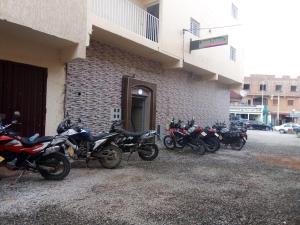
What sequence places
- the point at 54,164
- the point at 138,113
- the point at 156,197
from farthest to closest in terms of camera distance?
the point at 138,113, the point at 54,164, the point at 156,197

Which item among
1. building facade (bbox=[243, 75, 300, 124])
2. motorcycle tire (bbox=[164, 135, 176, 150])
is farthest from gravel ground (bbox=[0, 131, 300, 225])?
building facade (bbox=[243, 75, 300, 124])

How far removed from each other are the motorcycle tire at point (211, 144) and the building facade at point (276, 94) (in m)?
42.2

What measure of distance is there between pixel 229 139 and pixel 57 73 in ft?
24.8

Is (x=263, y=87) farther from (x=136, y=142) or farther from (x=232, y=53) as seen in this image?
(x=136, y=142)

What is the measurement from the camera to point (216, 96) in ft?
63.1

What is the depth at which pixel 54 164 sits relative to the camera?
20.9 feet

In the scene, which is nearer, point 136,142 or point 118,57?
point 136,142

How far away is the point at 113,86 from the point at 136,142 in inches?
121

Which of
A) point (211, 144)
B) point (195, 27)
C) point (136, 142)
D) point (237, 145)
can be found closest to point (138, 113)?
point (211, 144)

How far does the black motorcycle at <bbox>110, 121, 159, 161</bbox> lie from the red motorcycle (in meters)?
2.12

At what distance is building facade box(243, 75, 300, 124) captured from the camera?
171ft

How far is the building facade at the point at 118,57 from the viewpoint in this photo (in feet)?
26.0

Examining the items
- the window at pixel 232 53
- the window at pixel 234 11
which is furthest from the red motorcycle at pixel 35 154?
the window at pixel 234 11

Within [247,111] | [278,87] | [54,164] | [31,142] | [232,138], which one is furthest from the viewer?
[278,87]
